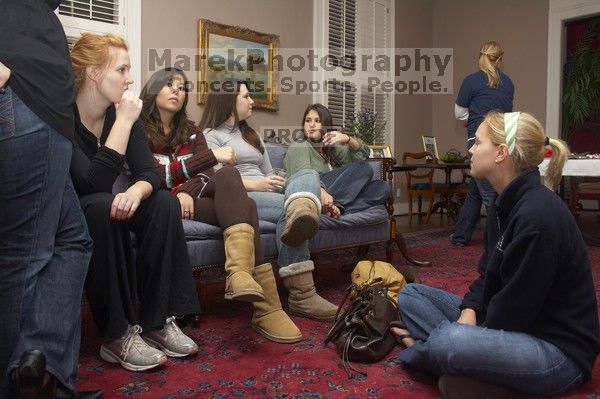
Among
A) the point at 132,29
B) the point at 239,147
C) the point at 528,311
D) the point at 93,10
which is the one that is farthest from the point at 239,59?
the point at 528,311

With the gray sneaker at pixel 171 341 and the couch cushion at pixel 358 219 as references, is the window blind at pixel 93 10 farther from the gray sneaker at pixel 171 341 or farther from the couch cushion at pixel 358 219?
the gray sneaker at pixel 171 341

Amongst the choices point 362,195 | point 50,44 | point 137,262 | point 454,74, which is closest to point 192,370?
point 137,262

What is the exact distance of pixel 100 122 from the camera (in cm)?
195

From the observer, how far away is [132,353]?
1747 millimetres

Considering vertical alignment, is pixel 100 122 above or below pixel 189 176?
above

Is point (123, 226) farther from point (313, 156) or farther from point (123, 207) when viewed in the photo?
point (313, 156)

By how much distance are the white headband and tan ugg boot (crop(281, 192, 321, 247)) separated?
86 centimetres

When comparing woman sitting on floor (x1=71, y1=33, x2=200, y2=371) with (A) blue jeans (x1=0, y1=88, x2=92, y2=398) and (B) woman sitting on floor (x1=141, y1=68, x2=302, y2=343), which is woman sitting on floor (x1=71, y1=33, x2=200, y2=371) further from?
(A) blue jeans (x1=0, y1=88, x2=92, y2=398)

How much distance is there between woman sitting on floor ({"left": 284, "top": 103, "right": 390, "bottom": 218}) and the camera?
298 centimetres

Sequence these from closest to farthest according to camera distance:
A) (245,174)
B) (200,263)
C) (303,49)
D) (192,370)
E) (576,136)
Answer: (192,370)
(200,263)
(245,174)
(303,49)
(576,136)

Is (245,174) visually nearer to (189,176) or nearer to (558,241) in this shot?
(189,176)

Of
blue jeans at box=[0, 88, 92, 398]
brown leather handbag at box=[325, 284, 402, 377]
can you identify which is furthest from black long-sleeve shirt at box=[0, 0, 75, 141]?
brown leather handbag at box=[325, 284, 402, 377]

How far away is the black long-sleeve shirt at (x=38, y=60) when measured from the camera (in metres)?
1.27

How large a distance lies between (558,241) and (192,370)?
1.17 meters
